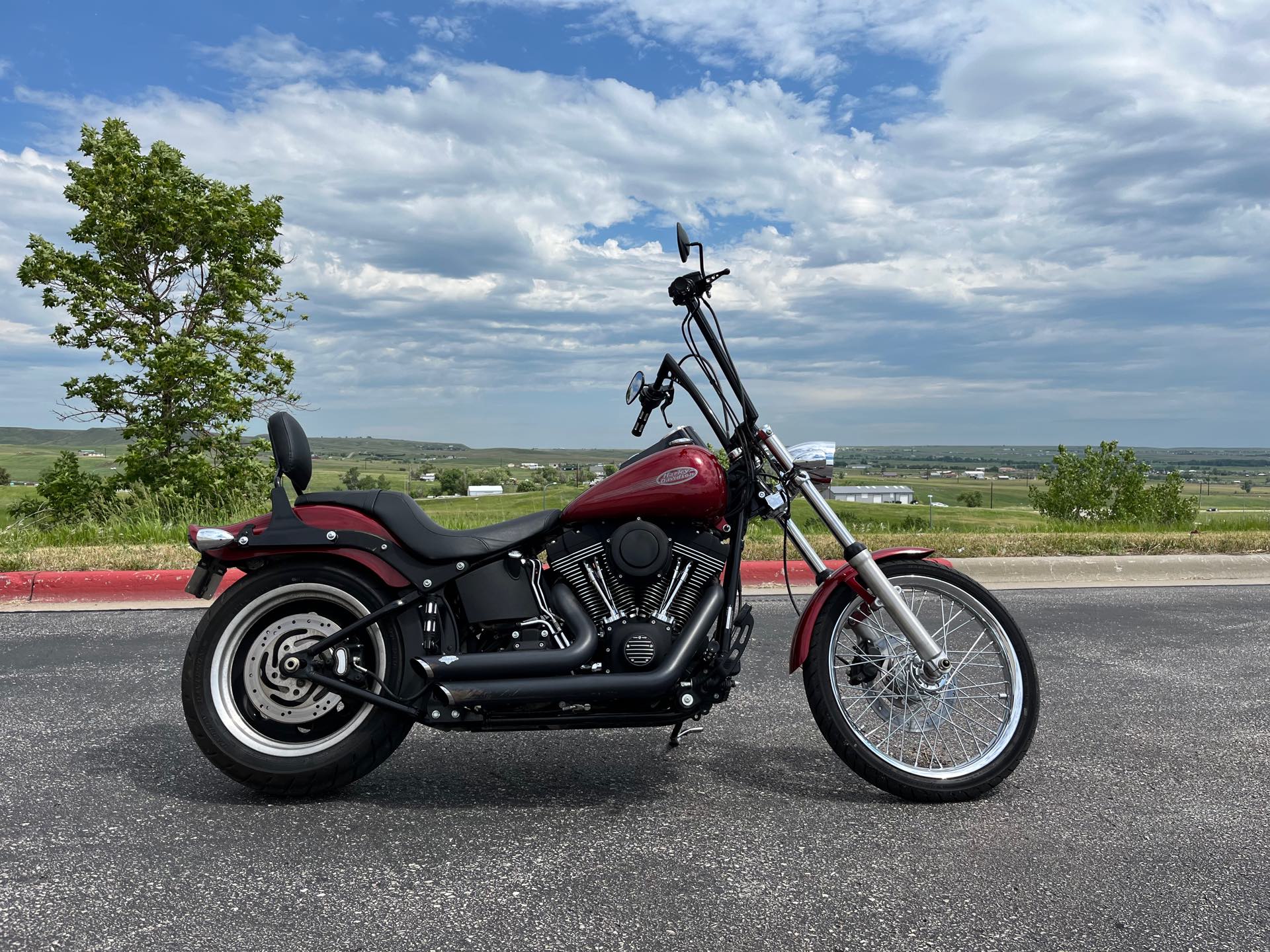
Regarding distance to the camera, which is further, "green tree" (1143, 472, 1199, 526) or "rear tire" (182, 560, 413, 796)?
"green tree" (1143, 472, 1199, 526)

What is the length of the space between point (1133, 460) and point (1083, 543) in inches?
2026

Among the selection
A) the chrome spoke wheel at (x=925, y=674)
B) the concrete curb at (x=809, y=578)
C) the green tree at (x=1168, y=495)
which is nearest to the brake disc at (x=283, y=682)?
the chrome spoke wheel at (x=925, y=674)

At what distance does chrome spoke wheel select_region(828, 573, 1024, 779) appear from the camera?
388cm

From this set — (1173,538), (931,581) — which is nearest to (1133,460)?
(1173,538)

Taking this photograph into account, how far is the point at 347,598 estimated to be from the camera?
380 cm

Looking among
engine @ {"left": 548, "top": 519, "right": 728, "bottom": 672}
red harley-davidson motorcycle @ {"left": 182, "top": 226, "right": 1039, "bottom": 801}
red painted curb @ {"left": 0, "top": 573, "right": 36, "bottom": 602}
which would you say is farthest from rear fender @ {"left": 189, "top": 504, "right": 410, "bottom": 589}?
red painted curb @ {"left": 0, "top": 573, "right": 36, "bottom": 602}

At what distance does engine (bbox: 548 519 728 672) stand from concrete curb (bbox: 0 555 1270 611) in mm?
3438

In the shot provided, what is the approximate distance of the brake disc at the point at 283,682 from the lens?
12.4 feet

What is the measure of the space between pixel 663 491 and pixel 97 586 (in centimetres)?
598

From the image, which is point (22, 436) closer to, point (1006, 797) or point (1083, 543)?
point (1083, 543)

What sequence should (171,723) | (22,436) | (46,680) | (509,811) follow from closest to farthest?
(509,811), (171,723), (46,680), (22,436)

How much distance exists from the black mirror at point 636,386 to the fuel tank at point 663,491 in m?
0.36

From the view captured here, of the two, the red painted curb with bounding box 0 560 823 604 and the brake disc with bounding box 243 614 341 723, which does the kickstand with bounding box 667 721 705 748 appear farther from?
the red painted curb with bounding box 0 560 823 604

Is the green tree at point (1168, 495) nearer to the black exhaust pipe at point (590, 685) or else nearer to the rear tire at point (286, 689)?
the black exhaust pipe at point (590, 685)
